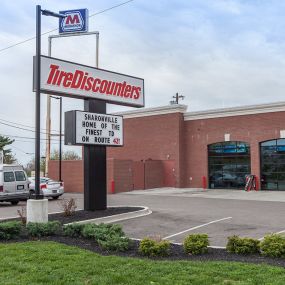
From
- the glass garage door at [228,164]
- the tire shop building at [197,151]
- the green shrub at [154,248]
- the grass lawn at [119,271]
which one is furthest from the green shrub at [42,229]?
the glass garage door at [228,164]

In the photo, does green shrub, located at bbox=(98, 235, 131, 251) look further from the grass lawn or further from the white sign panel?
the white sign panel

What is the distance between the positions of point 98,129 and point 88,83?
1701mm

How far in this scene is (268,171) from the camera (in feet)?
108

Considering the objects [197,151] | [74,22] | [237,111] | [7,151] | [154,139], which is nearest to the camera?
[74,22]

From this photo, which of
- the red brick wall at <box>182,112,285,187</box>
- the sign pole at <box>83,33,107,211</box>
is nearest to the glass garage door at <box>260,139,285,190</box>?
the red brick wall at <box>182,112,285,187</box>

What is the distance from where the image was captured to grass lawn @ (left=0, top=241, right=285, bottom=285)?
6273 mm

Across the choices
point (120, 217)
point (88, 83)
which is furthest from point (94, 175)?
point (88, 83)

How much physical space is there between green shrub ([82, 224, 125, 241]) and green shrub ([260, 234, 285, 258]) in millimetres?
3065

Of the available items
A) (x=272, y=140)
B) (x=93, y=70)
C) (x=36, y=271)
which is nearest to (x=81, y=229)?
(x=36, y=271)

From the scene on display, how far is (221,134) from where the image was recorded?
35.2 m

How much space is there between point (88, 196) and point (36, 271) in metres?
9.98

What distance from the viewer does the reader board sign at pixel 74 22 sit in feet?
81.9

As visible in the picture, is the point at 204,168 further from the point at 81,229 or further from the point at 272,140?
the point at 81,229

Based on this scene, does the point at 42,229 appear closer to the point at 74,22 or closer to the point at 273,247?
the point at 273,247
